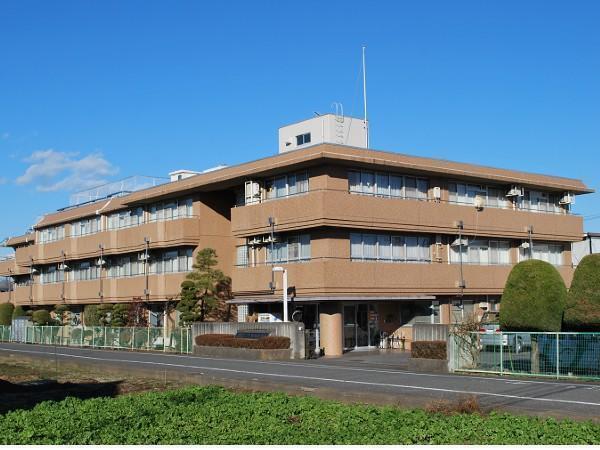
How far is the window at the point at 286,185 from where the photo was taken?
115 ft

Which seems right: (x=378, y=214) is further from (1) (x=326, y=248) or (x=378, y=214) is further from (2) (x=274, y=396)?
(2) (x=274, y=396)

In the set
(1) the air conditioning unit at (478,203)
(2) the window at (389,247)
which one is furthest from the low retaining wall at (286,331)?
(1) the air conditioning unit at (478,203)

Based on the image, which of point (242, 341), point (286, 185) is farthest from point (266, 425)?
point (286, 185)

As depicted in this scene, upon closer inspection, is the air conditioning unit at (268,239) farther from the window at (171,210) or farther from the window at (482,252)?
the window at (482,252)

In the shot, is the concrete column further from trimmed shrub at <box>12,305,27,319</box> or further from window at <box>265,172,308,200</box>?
trimmed shrub at <box>12,305,27,319</box>

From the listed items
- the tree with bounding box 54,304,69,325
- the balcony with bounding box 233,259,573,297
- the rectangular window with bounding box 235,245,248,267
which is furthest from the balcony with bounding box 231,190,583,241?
the tree with bounding box 54,304,69,325

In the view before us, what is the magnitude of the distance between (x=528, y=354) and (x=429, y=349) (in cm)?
349

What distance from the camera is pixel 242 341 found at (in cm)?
3169

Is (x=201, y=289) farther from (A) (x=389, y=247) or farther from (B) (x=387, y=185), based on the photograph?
(B) (x=387, y=185)

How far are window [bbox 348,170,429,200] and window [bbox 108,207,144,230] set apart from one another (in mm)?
18565

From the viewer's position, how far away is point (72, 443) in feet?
34.4

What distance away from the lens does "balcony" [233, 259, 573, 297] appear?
108 feet

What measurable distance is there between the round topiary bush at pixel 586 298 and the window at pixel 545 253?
790 inches

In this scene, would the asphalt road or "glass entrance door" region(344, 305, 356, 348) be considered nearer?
the asphalt road
